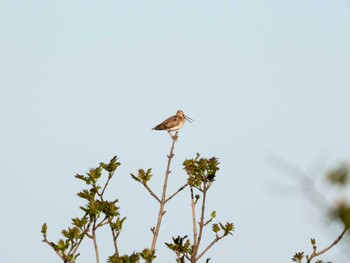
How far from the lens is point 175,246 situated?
10.7 meters

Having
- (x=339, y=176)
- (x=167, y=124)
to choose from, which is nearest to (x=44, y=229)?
(x=339, y=176)

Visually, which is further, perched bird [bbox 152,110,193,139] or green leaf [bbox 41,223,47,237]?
perched bird [bbox 152,110,193,139]

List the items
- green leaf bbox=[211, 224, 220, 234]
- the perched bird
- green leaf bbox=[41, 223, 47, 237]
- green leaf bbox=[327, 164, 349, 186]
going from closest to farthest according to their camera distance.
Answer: green leaf bbox=[327, 164, 349, 186], green leaf bbox=[41, 223, 47, 237], green leaf bbox=[211, 224, 220, 234], the perched bird

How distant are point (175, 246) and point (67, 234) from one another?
1.47m

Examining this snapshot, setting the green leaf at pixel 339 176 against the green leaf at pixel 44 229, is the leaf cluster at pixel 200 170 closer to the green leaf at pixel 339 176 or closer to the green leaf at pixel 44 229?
the green leaf at pixel 44 229

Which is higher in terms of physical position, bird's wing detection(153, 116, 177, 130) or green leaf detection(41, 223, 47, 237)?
bird's wing detection(153, 116, 177, 130)

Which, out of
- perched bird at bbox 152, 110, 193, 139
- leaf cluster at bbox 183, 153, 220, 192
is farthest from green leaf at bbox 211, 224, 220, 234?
perched bird at bbox 152, 110, 193, 139

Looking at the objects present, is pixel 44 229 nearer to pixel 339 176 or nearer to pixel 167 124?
pixel 339 176

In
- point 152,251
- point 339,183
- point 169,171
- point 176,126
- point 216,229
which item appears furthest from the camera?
point 176,126

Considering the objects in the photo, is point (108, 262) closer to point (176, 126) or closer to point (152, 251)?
point (152, 251)

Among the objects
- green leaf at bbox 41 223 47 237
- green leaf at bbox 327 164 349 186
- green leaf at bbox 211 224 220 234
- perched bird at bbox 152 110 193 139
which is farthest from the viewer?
perched bird at bbox 152 110 193 139

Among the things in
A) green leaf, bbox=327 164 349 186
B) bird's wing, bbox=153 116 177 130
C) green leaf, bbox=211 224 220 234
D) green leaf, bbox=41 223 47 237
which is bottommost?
green leaf, bbox=327 164 349 186

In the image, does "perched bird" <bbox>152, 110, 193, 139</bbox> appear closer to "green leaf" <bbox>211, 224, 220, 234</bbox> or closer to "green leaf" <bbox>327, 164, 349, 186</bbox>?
"green leaf" <bbox>211, 224, 220, 234</bbox>

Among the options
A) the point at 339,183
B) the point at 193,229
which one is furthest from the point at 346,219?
the point at 193,229
